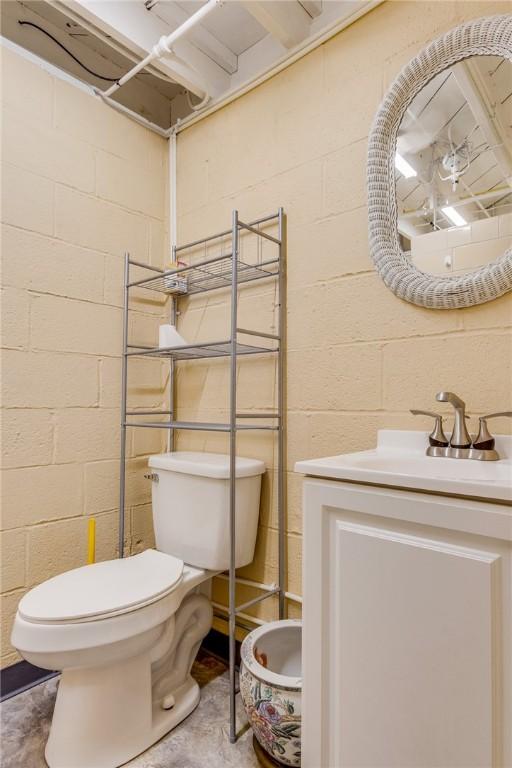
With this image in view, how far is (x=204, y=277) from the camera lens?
5.91 feet

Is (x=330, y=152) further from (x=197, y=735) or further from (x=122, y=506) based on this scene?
(x=197, y=735)

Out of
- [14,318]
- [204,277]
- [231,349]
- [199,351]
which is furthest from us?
[204,277]

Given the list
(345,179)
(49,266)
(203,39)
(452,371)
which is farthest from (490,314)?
(203,39)

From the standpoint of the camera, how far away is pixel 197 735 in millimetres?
1240

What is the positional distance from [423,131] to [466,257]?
0.39m

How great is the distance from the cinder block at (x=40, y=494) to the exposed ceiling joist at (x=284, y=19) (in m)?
1.62

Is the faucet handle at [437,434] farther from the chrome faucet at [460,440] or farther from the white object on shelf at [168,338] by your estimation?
the white object on shelf at [168,338]

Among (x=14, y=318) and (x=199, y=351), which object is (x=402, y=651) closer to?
(x=199, y=351)

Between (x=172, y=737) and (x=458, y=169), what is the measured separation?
1.76m

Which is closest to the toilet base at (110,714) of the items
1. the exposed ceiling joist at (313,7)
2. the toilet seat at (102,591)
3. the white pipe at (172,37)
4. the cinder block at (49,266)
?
the toilet seat at (102,591)

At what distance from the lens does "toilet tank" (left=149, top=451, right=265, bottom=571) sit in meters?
1.39

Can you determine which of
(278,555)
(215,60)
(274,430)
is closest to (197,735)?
(278,555)

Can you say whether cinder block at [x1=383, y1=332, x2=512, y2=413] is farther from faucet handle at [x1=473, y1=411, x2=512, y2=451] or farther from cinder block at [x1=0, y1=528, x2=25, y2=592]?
cinder block at [x1=0, y1=528, x2=25, y2=592]

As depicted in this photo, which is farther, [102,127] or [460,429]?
[102,127]
